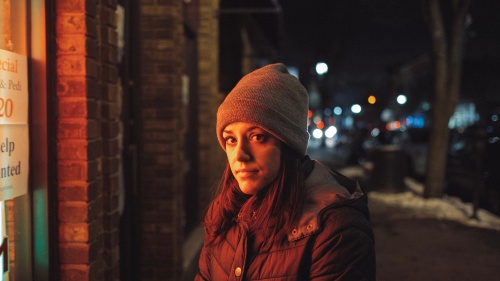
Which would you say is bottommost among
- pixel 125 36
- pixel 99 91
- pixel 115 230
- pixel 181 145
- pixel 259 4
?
pixel 115 230

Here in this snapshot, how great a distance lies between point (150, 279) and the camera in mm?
4805

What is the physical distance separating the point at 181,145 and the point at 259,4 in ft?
12.5

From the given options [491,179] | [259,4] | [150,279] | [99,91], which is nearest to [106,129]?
[99,91]

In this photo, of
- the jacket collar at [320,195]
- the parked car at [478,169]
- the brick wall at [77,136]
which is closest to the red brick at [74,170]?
the brick wall at [77,136]

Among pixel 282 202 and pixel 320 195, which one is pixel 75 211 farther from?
pixel 320 195

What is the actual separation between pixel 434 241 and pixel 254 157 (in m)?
5.76

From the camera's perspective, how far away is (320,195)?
1.79 metres

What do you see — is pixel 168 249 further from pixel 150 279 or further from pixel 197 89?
pixel 197 89

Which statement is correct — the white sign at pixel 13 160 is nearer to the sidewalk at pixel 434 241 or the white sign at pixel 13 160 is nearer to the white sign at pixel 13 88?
the white sign at pixel 13 88

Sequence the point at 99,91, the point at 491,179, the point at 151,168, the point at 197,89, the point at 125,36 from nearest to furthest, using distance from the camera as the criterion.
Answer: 1. the point at 99,91
2. the point at 125,36
3. the point at 151,168
4. the point at 197,89
5. the point at 491,179

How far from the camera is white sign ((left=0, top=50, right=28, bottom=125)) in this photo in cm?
245

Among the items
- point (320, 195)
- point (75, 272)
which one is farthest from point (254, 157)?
point (75, 272)

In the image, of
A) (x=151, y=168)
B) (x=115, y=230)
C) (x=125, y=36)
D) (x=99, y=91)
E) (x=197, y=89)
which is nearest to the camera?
(x=99, y=91)

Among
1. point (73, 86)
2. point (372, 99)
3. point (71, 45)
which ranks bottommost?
point (73, 86)
